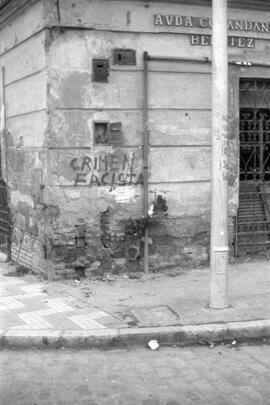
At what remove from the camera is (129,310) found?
21.2 ft

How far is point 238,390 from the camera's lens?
451cm

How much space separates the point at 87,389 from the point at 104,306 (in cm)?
210

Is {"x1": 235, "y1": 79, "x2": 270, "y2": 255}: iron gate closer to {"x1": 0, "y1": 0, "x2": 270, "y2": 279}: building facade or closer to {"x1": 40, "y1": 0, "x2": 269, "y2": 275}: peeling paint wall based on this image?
{"x1": 0, "y1": 0, "x2": 270, "y2": 279}: building facade

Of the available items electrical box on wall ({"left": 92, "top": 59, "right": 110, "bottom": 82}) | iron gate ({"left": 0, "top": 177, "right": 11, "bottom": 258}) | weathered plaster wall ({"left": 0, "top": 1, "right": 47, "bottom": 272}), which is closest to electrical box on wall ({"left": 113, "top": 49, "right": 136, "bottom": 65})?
electrical box on wall ({"left": 92, "top": 59, "right": 110, "bottom": 82})

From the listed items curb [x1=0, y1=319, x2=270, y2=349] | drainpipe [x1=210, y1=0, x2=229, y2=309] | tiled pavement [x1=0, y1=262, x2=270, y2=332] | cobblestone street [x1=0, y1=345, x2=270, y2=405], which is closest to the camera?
cobblestone street [x1=0, y1=345, x2=270, y2=405]

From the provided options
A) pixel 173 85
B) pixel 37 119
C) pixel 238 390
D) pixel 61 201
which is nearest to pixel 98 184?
pixel 61 201

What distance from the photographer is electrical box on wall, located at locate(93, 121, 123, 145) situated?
787 cm

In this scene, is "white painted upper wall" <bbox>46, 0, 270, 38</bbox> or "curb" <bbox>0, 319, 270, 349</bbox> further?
"white painted upper wall" <bbox>46, 0, 270, 38</bbox>

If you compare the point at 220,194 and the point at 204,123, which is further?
the point at 204,123

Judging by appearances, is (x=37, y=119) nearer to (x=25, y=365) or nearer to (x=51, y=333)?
(x=51, y=333)

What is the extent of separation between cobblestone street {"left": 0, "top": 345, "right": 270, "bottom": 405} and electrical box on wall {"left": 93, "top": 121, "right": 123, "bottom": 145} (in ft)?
11.1

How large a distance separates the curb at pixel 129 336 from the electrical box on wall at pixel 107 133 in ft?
10.2

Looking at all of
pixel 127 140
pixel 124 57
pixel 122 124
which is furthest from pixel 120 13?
pixel 127 140

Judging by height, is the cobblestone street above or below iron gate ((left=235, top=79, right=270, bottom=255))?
below
